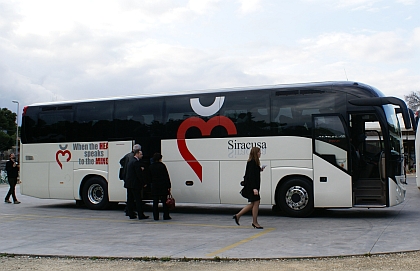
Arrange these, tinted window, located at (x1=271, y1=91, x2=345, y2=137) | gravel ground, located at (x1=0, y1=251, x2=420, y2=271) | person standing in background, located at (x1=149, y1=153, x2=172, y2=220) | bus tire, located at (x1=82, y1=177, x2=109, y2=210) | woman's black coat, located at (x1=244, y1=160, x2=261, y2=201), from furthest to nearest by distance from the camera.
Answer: bus tire, located at (x1=82, y1=177, x2=109, y2=210)
person standing in background, located at (x1=149, y1=153, x2=172, y2=220)
tinted window, located at (x1=271, y1=91, x2=345, y2=137)
woman's black coat, located at (x1=244, y1=160, x2=261, y2=201)
gravel ground, located at (x1=0, y1=251, x2=420, y2=271)

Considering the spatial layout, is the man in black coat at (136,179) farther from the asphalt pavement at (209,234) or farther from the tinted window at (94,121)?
the tinted window at (94,121)

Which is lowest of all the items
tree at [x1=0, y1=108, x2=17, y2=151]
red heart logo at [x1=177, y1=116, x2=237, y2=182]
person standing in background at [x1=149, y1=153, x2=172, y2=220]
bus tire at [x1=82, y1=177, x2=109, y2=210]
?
bus tire at [x1=82, y1=177, x2=109, y2=210]

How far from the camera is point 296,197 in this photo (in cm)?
1376

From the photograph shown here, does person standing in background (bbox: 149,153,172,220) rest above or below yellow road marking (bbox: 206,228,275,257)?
above

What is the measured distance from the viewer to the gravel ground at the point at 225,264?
7.27 metres

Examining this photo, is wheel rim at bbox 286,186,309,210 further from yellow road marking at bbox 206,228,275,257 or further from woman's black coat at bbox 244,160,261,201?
woman's black coat at bbox 244,160,261,201

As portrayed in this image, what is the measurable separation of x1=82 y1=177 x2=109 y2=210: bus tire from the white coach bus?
0.11 ft

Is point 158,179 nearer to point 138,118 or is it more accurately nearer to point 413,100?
point 138,118

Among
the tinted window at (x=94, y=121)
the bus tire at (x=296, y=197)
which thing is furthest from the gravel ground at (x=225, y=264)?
the tinted window at (x=94, y=121)

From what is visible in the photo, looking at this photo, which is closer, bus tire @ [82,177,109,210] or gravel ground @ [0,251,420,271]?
gravel ground @ [0,251,420,271]

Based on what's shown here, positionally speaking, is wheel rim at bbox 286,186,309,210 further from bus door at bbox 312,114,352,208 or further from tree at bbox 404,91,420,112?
tree at bbox 404,91,420,112

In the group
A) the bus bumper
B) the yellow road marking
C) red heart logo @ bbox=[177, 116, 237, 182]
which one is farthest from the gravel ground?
red heart logo @ bbox=[177, 116, 237, 182]

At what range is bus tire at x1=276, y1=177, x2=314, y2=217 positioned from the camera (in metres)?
13.6

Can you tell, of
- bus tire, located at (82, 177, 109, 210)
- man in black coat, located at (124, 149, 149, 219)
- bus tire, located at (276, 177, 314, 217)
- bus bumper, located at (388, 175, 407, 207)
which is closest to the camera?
bus bumper, located at (388, 175, 407, 207)
